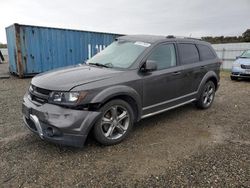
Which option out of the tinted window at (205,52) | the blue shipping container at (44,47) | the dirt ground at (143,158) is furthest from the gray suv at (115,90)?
the blue shipping container at (44,47)

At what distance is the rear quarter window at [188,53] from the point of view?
4825 mm

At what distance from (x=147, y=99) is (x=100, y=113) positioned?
107 cm

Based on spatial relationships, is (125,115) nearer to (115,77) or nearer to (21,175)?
(115,77)

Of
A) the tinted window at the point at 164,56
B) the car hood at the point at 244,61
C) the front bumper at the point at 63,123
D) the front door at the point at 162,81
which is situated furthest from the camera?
the car hood at the point at 244,61

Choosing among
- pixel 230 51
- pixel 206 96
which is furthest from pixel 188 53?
pixel 230 51

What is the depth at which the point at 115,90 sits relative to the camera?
11.3 ft

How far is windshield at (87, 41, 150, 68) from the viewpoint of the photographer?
13.3ft

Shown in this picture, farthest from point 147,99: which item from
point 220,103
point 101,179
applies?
point 220,103

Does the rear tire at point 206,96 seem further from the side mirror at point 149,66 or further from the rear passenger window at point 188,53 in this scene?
the side mirror at point 149,66

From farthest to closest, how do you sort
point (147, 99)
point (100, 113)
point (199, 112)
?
point (199, 112) < point (147, 99) < point (100, 113)

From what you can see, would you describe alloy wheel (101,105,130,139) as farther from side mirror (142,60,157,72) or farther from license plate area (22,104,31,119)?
license plate area (22,104,31,119)

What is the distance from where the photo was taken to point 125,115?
372 cm

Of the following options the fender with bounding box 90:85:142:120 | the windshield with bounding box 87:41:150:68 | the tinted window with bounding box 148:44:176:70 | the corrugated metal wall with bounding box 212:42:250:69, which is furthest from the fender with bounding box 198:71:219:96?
the corrugated metal wall with bounding box 212:42:250:69

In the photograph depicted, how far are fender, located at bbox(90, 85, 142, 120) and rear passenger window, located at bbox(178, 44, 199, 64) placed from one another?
5.23 ft
